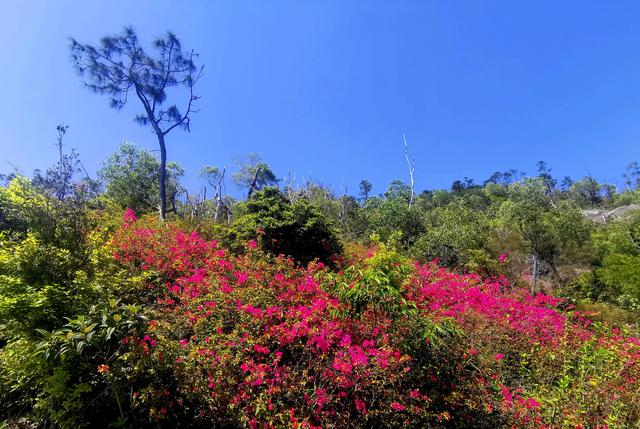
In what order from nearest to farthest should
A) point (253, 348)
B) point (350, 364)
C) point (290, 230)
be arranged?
point (350, 364), point (253, 348), point (290, 230)

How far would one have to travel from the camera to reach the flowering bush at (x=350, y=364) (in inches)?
136

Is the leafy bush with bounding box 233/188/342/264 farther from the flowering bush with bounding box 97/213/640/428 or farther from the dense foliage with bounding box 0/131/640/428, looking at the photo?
the flowering bush with bounding box 97/213/640/428

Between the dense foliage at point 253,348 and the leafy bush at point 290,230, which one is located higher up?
the leafy bush at point 290,230

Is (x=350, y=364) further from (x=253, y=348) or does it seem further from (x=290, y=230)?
(x=290, y=230)

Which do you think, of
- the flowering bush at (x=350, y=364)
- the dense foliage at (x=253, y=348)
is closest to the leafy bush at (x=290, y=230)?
the dense foliage at (x=253, y=348)

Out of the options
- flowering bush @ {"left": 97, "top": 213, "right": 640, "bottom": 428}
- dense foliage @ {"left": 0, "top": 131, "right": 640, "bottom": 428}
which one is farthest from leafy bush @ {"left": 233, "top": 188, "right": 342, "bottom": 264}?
flowering bush @ {"left": 97, "top": 213, "right": 640, "bottom": 428}

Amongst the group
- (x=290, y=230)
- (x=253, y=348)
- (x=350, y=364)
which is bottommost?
(x=350, y=364)

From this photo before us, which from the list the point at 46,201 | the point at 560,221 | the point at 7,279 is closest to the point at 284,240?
the point at 46,201

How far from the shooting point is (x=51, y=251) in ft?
12.3

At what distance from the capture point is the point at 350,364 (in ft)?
11.8

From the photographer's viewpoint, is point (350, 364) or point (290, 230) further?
point (290, 230)

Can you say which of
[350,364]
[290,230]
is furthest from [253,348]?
[290,230]

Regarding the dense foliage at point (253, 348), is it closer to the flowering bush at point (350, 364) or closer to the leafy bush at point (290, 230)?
the flowering bush at point (350, 364)

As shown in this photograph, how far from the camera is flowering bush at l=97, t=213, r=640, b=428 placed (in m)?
3.45
